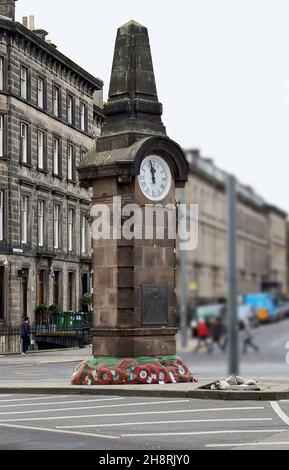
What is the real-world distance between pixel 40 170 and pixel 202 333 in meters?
51.1

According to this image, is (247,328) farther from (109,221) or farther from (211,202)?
(109,221)

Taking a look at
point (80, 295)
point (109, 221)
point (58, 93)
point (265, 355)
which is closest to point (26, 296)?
point (80, 295)

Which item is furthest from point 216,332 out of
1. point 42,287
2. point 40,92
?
point 40,92

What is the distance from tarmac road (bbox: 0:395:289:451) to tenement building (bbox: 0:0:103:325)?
33592 mm

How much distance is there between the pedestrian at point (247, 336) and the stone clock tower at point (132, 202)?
1440 centimetres

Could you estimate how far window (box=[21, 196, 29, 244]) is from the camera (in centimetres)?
5572

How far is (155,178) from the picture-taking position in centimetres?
2330

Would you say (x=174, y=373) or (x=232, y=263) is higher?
(x=232, y=263)

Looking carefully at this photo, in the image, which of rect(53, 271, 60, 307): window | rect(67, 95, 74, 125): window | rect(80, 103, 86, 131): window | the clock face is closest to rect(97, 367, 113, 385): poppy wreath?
the clock face

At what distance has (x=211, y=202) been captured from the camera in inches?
298

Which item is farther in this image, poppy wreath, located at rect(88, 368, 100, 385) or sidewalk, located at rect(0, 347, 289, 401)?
poppy wreath, located at rect(88, 368, 100, 385)

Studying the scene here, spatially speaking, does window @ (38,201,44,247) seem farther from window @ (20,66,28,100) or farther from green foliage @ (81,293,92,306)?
green foliage @ (81,293,92,306)

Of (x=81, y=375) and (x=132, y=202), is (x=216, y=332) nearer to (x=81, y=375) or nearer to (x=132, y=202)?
(x=132, y=202)

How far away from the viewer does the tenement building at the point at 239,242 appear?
24.2ft
